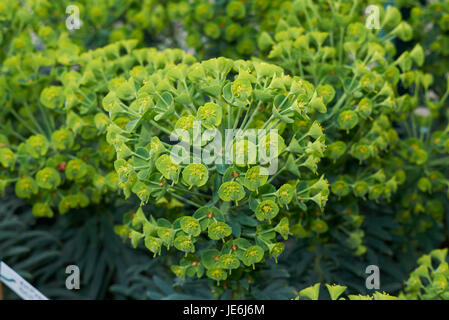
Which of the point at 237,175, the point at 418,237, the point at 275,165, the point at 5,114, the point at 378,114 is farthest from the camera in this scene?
the point at 418,237

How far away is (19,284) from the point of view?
1670 millimetres

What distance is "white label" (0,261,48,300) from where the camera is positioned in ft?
5.41

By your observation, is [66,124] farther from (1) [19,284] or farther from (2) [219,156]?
(2) [219,156]

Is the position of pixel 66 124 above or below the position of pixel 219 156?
above

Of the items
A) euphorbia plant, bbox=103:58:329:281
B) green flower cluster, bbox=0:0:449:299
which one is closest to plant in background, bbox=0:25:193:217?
green flower cluster, bbox=0:0:449:299

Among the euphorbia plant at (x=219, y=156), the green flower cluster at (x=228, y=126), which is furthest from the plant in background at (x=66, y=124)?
the euphorbia plant at (x=219, y=156)

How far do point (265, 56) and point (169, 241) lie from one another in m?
1.16

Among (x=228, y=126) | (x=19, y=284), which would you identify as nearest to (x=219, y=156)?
(x=228, y=126)

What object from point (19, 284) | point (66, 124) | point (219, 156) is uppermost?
point (66, 124)

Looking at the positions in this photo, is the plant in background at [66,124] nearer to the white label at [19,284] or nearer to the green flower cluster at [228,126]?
the green flower cluster at [228,126]

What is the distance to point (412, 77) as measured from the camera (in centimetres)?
199

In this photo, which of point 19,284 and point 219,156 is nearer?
point 219,156
